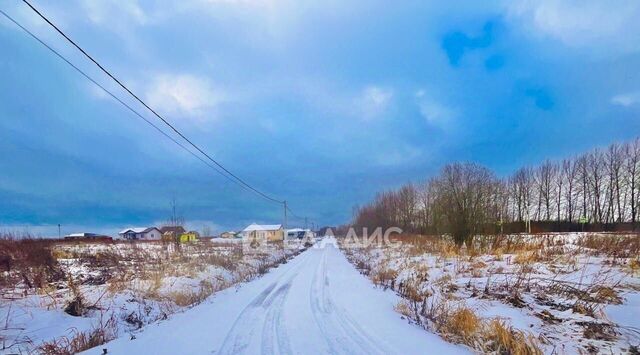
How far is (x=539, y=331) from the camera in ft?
20.0

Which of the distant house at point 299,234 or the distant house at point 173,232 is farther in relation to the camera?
the distant house at point 299,234

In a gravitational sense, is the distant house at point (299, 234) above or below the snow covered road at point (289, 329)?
below

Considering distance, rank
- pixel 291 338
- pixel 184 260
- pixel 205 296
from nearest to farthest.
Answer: pixel 291 338
pixel 205 296
pixel 184 260

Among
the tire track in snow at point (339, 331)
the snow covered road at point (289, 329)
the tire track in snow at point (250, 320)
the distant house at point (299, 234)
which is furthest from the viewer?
the distant house at point (299, 234)

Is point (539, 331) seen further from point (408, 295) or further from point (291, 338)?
point (408, 295)

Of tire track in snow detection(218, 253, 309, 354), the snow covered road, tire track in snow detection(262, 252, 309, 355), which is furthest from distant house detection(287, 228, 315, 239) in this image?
tire track in snow detection(262, 252, 309, 355)

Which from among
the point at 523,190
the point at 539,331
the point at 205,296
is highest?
the point at 523,190

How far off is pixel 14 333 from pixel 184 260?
12.9m

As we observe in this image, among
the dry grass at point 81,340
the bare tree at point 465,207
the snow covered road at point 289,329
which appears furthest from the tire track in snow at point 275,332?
the bare tree at point 465,207

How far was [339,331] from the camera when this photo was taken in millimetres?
7391

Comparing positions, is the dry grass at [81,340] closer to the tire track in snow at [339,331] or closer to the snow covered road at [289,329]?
the snow covered road at [289,329]

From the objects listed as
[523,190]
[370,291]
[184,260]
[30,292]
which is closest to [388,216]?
[523,190]

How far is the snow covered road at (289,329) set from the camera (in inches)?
250

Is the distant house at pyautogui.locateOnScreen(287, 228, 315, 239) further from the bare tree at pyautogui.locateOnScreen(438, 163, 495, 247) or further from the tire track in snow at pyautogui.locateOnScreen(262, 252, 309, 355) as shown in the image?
the tire track in snow at pyautogui.locateOnScreen(262, 252, 309, 355)
